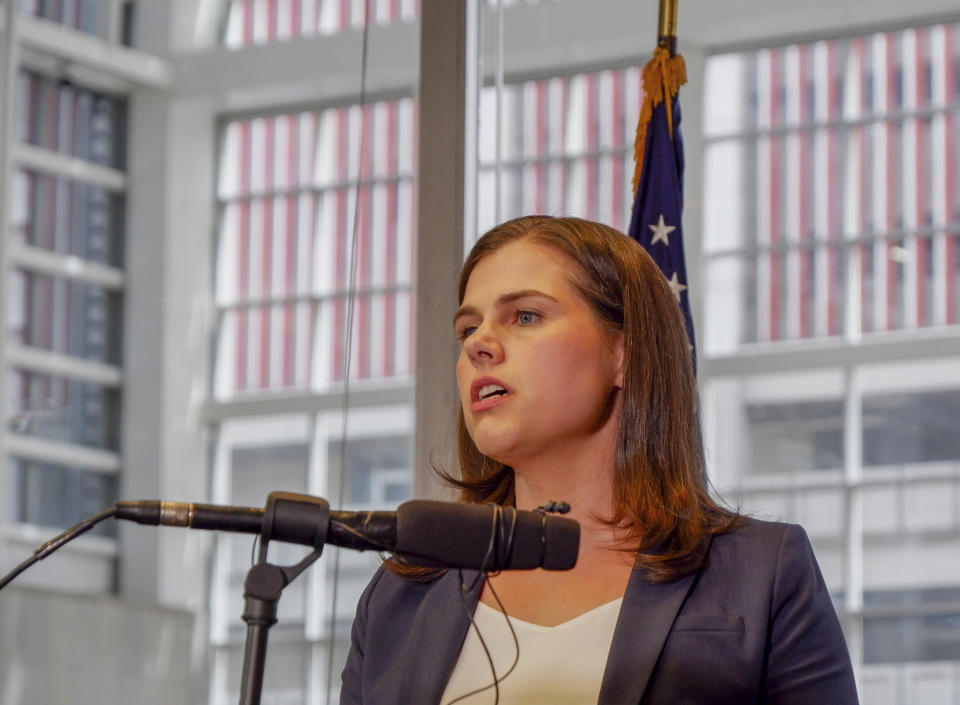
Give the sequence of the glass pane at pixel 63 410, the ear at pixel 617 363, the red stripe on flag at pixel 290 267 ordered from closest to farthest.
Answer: the ear at pixel 617 363 → the glass pane at pixel 63 410 → the red stripe on flag at pixel 290 267

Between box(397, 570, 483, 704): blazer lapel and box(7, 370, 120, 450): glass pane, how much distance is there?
3.29 meters

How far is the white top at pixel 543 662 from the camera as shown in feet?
5.93

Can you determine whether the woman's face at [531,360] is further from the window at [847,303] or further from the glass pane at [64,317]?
the window at [847,303]

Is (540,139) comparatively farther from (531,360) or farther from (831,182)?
(531,360)

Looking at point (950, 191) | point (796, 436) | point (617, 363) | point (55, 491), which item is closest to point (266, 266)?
point (55, 491)

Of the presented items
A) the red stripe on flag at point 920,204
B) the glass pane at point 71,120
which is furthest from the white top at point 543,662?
the red stripe on flag at point 920,204

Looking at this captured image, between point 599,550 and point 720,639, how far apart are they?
0.21m

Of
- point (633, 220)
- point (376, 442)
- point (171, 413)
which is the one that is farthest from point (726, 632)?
point (376, 442)

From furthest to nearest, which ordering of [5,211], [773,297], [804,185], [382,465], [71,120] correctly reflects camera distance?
[773,297] → [804,185] → [382,465] → [71,120] → [5,211]

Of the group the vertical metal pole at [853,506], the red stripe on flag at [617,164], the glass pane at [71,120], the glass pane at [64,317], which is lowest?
the vertical metal pole at [853,506]

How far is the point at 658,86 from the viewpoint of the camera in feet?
9.55

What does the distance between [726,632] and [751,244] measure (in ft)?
25.3

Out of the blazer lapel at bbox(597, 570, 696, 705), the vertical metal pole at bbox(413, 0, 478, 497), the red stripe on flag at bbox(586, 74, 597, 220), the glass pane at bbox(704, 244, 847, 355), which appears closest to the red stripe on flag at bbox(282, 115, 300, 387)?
the red stripe on flag at bbox(586, 74, 597, 220)

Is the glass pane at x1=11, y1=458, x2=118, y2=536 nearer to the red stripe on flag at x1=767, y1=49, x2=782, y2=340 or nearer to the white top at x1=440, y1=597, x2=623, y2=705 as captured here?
the white top at x1=440, y1=597, x2=623, y2=705
